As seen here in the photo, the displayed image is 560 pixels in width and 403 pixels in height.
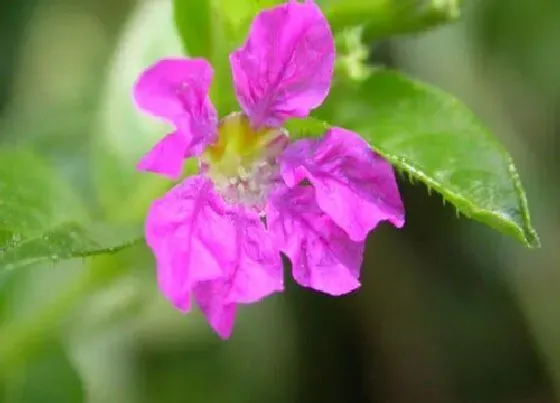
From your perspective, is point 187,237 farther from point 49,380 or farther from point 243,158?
point 49,380

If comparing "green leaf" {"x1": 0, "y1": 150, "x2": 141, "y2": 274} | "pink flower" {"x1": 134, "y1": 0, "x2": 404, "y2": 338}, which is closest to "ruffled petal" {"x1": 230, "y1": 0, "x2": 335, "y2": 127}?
"pink flower" {"x1": 134, "y1": 0, "x2": 404, "y2": 338}

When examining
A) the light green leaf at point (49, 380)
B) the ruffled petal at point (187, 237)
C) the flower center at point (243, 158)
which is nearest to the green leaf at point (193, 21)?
the flower center at point (243, 158)

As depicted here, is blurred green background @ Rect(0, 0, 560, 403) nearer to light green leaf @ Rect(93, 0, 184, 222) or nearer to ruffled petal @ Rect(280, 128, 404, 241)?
light green leaf @ Rect(93, 0, 184, 222)

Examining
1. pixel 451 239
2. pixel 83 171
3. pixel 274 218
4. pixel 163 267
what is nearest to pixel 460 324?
pixel 451 239

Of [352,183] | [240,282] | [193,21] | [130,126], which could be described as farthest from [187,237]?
[130,126]

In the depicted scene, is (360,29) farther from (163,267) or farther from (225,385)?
(225,385)

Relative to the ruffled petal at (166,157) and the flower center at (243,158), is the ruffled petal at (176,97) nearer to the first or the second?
the ruffled petal at (166,157)
